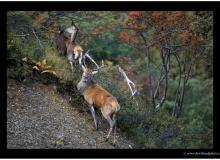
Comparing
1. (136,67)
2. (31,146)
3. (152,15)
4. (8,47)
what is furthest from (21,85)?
(136,67)

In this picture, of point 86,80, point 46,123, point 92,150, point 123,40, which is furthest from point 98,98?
point 123,40

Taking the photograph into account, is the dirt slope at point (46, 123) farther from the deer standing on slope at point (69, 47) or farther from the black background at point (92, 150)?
the deer standing on slope at point (69, 47)

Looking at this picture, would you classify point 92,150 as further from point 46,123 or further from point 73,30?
point 73,30

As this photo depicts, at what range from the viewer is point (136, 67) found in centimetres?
1916

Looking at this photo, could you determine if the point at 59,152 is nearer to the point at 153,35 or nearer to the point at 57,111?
the point at 57,111

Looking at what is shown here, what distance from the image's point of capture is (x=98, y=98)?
1184 centimetres

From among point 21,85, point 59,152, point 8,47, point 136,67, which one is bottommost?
point 136,67

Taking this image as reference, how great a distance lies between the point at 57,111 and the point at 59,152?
1327mm

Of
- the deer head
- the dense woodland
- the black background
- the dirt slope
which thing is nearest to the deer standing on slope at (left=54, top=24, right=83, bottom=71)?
the dense woodland

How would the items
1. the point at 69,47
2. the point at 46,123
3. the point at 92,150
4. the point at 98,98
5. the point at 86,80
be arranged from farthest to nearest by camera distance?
the point at 69,47, the point at 86,80, the point at 98,98, the point at 46,123, the point at 92,150

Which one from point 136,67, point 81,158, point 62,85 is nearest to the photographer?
point 81,158

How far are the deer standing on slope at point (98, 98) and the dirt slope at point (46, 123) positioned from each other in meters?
0.28

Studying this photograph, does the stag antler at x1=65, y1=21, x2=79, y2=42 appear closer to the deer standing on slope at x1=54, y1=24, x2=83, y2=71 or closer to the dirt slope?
the deer standing on slope at x1=54, y1=24, x2=83, y2=71

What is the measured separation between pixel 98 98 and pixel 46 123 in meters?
1.32
